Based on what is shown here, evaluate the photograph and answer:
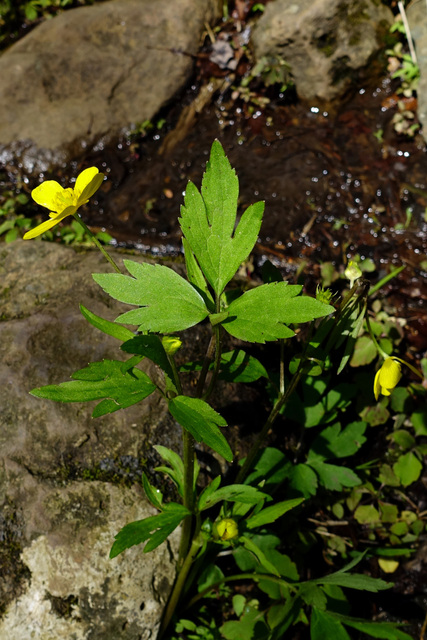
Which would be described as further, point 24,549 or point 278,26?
point 278,26

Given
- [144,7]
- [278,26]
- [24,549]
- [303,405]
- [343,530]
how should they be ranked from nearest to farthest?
[24,549] < [303,405] < [343,530] < [278,26] < [144,7]

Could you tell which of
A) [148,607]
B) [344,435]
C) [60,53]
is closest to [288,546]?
[344,435]

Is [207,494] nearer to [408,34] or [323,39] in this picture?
[323,39]

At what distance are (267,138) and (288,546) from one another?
9.89 ft

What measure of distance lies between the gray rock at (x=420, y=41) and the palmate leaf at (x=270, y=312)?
3188 millimetres

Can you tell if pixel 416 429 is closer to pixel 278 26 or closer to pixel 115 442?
pixel 115 442

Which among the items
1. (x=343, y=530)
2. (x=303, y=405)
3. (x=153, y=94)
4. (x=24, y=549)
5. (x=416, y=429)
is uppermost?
(x=153, y=94)

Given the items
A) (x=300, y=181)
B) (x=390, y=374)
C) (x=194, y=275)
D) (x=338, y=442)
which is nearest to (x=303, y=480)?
(x=338, y=442)

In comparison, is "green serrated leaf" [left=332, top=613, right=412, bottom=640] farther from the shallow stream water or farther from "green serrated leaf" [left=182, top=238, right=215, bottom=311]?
the shallow stream water

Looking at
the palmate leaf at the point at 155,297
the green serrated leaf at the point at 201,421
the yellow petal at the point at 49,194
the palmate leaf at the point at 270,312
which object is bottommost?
the green serrated leaf at the point at 201,421

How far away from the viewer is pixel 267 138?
417 cm

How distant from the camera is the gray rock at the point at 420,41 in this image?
3.88 meters

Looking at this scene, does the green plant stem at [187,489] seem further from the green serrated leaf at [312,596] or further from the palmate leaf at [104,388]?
the green serrated leaf at [312,596]

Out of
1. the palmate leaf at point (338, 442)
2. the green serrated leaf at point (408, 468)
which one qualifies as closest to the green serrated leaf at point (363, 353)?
the palmate leaf at point (338, 442)
